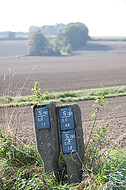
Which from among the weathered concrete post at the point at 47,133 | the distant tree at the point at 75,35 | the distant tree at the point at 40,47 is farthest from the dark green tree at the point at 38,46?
the weathered concrete post at the point at 47,133

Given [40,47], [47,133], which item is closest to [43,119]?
[47,133]

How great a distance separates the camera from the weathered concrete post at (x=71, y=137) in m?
4.02

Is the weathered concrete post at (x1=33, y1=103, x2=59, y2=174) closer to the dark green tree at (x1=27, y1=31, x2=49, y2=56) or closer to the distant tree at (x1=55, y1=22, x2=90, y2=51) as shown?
the dark green tree at (x1=27, y1=31, x2=49, y2=56)

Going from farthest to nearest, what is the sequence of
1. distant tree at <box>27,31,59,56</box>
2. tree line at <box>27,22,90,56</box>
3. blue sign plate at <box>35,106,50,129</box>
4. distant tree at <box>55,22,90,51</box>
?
1. distant tree at <box>55,22,90,51</box>
2. tree line at <box>27,22,90,56</box>
3. distant tree at <box>27,31,59,56</box>
4. blue sign plate at <box>35,106,50,129</box>

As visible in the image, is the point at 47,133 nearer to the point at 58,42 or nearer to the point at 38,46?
the point at 38,46

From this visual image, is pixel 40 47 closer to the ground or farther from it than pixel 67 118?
farther from it

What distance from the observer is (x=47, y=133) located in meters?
4.03

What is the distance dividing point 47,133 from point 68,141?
1.13 feet

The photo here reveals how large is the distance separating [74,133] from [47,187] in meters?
0.87

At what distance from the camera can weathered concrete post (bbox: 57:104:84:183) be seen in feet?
13.2

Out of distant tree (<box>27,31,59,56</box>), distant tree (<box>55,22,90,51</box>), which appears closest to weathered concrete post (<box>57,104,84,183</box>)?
distant tree (<box>27,31,59,56</box>)

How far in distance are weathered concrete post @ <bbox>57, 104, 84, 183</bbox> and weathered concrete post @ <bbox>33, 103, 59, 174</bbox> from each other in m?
0.10

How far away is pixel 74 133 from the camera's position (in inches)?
160

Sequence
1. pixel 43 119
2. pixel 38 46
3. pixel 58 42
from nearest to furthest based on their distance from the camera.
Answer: pixel 43 119 → pixel 38 46 → pixel 58 42
